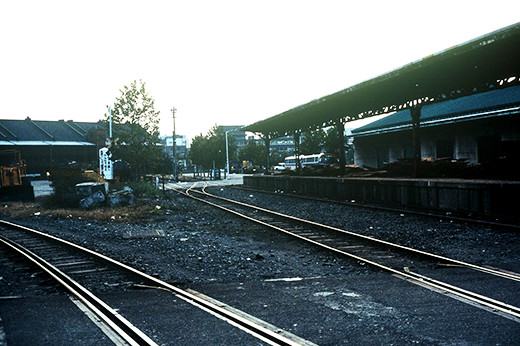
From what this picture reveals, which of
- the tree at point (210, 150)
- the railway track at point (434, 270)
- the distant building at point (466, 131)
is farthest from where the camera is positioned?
the tree at point (210, 150)

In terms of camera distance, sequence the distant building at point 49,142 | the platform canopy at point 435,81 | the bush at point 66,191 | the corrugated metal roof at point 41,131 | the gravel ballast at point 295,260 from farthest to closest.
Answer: the corrugated metal roof at point 41,131, the distant building at point 49,142, the bush at point 66,191, the platform canopy at point 435,81, the gravel ballast at point 295,260

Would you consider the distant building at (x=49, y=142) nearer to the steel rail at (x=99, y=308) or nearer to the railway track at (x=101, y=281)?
the railway track at (x=101, y=281)

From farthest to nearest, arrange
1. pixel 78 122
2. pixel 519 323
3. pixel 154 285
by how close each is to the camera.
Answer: pixel 78 122 → pixel 154 285 → pixel 519 323

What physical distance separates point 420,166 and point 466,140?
743cm

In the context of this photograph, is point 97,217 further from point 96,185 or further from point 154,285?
point 154,285

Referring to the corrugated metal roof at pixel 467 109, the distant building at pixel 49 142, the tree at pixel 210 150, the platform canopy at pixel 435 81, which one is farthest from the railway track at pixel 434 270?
the tree at pixel 210 150

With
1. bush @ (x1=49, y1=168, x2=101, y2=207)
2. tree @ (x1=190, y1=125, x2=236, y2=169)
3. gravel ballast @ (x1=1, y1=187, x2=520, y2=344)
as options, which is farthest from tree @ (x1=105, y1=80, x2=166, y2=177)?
tree @ (x1=190, y1=125, x2=236, y2=169)

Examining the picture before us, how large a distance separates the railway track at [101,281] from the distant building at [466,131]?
13.7 metres

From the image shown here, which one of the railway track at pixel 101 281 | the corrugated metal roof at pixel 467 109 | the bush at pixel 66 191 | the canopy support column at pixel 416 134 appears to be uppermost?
the corrugated metal roof at pixel 467 109

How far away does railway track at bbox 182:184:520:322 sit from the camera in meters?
5.13

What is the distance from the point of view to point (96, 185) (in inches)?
750

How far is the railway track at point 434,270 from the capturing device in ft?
16.8

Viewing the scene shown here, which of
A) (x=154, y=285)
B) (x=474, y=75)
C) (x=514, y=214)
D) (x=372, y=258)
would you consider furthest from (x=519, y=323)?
(x=474, y=75)

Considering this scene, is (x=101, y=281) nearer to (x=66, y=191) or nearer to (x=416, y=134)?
(x=416, y=134)
